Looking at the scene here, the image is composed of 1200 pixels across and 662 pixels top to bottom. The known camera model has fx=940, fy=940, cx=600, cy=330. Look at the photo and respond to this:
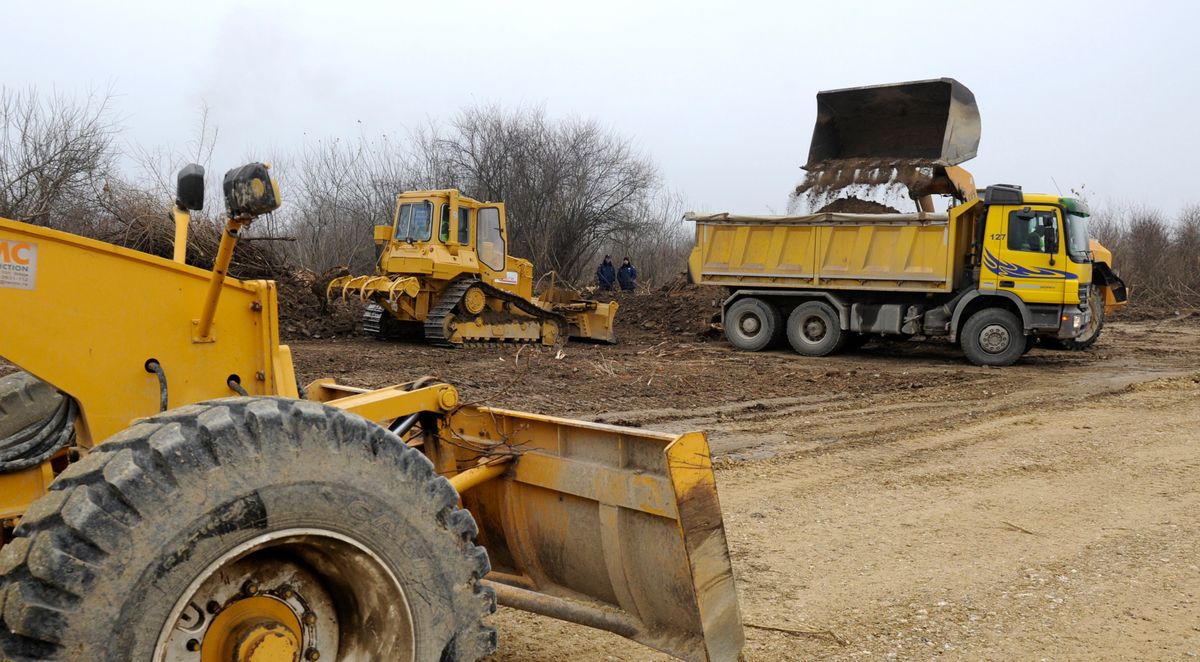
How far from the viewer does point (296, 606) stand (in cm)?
253

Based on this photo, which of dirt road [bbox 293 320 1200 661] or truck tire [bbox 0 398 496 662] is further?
dirt road [bbox 293 320 1200 661]

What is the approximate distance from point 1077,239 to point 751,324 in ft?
18.3

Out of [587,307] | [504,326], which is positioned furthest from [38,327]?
[587,307]

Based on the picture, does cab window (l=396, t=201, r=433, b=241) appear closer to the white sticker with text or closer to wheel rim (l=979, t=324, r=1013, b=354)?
wheel rim (l=979, t=324, r=1013, b=354)

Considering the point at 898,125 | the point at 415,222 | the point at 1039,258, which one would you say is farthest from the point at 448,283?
the point at 1039,258

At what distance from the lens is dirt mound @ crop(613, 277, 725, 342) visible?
67.5ft

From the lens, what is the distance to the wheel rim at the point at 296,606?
2.33 meters

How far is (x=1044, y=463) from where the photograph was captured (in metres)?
7.32

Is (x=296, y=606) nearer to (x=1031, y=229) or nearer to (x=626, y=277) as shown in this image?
(x=1031, y=229)

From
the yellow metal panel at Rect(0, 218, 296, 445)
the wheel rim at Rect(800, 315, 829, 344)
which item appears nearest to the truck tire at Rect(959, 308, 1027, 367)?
the wheel rim at Rect(800, 315, 829, 344)

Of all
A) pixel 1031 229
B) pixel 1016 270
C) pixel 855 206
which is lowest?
pixel 1016 270

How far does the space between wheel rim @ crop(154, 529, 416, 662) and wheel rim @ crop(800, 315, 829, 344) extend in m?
14.8

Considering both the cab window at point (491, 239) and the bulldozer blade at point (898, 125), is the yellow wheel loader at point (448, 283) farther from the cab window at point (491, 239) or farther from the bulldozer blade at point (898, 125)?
the bulldozer blade at point (898, 125)

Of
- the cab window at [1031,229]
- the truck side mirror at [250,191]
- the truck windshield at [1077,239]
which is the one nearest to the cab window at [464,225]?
the cab window at [1031,229]
